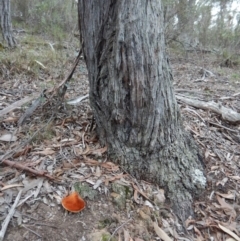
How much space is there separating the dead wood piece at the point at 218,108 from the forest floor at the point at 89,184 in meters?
0.05

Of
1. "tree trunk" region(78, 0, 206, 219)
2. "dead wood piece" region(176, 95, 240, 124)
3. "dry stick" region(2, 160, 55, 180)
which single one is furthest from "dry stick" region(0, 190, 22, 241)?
"dead wood piece" region(176, 95, 240, 124)

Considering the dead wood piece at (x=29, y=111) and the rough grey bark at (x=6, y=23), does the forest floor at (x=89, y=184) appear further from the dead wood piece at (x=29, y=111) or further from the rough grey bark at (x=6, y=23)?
the rough grey bark at (x=6, y=23)

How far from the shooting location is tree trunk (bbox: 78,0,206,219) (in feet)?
4.86

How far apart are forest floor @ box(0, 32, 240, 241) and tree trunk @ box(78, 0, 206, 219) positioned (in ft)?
0.36

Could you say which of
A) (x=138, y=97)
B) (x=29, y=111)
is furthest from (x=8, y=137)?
(x=138, y=97)

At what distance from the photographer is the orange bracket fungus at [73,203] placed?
1.41m

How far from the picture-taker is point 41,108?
219cm

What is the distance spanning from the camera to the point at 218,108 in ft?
8.87

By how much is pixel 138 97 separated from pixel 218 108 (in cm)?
144

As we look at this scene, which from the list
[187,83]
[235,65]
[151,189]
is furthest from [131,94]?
[235,65]

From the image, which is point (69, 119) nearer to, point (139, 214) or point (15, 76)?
point (139, 214)

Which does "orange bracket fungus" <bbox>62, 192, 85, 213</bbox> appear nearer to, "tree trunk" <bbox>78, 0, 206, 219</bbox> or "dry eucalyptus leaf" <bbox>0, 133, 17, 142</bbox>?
"tree trunk" <bbox>78, 0, 206, 219</bbox>

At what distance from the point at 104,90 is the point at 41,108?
761 mm

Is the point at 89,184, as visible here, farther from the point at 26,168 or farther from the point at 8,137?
the point at 8,137
